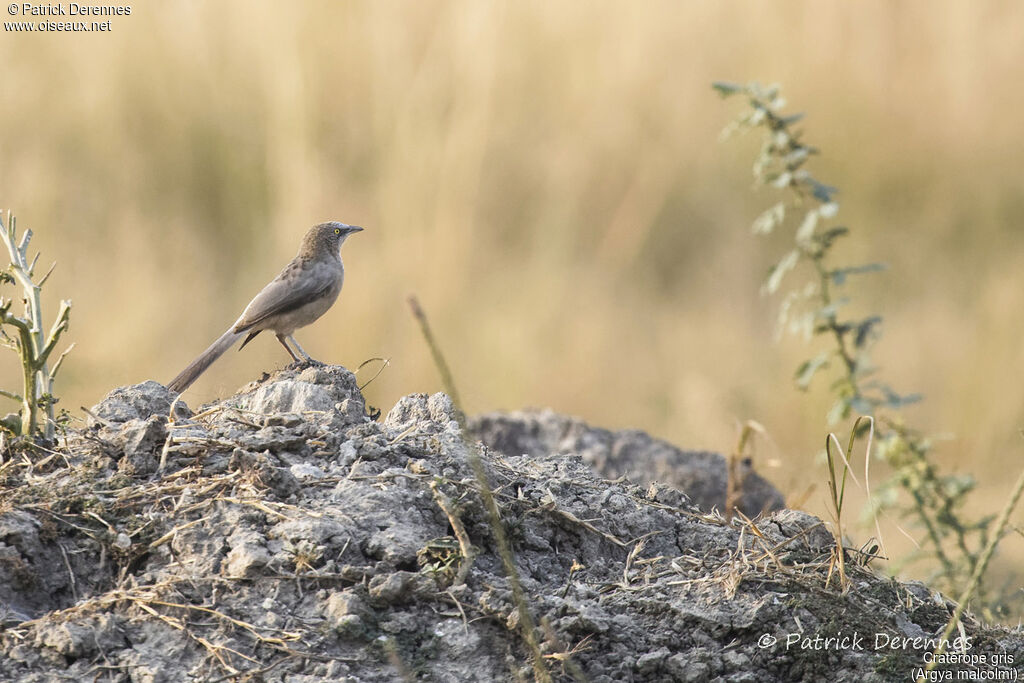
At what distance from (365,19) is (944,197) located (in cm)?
442

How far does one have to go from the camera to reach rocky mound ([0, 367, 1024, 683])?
2426 mm

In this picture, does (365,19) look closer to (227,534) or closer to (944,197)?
(944,197)

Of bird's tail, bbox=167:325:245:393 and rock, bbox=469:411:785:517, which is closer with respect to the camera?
bird's tail, bbox=167:325:245:393

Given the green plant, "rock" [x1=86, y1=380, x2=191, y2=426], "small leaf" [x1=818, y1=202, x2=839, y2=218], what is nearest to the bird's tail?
"rock" [x1=86, y1=380, x2=191, y2=426]

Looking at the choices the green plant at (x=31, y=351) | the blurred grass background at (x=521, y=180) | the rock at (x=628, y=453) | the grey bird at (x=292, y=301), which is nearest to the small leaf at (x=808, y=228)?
the green plant at (x=31, y=351)

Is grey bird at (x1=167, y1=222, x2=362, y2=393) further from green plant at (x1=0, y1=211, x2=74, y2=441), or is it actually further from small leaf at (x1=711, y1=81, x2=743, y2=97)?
small leaf at (x1=711, y1=81, x2=743, y2=97)

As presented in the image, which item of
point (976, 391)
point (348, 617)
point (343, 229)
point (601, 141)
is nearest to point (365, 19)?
point (601, 141)

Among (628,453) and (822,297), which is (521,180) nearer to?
(628,453)

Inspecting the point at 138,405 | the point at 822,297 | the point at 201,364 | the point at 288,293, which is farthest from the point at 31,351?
the point at 822,297

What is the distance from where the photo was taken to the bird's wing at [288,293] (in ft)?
14.3

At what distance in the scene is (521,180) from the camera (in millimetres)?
9023

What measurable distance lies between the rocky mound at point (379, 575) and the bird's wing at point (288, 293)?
4.24 ft

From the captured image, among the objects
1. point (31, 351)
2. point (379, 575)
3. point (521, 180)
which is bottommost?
point (379, 575)

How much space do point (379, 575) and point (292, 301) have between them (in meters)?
2.05
